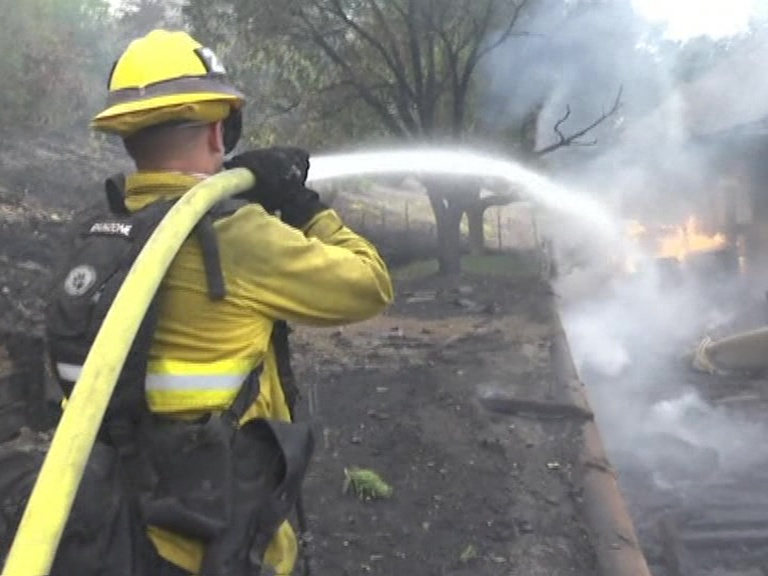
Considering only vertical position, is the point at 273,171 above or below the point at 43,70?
below

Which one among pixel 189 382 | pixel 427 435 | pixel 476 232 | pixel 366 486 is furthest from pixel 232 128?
pixel 476 232

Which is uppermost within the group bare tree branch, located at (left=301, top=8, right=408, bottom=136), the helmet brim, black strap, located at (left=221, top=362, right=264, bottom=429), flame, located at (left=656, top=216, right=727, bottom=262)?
bare tree branch, located at (left=301, top=8, right=408, bottom=136)

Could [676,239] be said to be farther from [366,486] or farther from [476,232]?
[366,486]

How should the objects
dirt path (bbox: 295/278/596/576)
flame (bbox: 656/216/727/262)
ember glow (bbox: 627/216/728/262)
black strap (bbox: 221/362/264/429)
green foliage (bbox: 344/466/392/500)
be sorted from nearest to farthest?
black strap (bbox: 221/362/264/429), dirt path (bbox: 295/278/596/576), green foliage (bbox: 344/466/392/500), flame (bbox: 656/216/727/262), ember glow (bbox: 627/216/728/262)

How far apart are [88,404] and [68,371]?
0.32 meters

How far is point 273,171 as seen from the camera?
214 cm

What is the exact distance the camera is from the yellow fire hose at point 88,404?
1576mm

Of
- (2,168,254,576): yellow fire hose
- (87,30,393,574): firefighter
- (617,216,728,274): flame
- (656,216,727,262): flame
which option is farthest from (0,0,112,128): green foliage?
(2,168,254,576): yellow fire hose

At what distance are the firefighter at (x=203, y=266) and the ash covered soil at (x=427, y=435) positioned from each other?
57.9 inches

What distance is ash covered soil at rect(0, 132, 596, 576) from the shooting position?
4590 millimetres

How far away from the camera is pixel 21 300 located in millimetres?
6438

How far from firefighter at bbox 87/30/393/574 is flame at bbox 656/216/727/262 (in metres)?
17.4

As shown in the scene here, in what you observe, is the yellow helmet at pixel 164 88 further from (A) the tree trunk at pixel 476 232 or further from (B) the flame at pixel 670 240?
(B) the flame at pixel 670 240

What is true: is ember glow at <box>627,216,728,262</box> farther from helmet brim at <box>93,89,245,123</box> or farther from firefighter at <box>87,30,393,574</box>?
helmet brim at <box>93,89,245,123</box>
